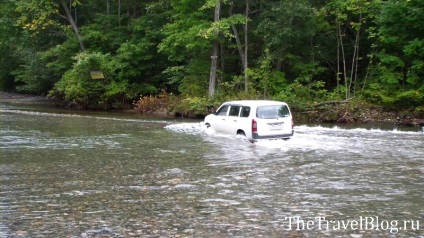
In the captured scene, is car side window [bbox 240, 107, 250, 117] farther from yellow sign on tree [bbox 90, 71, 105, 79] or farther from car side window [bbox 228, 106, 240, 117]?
yellow sign on tree [bbox 90, 71, 105, 79]

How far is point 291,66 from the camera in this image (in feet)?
123

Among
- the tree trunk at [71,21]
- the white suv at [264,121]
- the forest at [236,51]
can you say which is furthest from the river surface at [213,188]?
the tree trunk at [71,21]

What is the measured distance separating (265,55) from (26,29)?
24622 millimetres

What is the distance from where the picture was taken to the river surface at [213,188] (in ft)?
26.6

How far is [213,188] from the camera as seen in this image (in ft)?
36.0

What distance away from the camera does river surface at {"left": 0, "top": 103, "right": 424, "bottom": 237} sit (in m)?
8.09

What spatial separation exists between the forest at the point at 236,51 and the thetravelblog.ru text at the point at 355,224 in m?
23.2

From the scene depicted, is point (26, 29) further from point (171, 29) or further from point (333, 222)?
point (333, 222)

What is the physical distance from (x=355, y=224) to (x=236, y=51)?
33170 millimetres

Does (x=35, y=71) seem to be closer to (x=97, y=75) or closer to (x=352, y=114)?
(x=97, y=75)

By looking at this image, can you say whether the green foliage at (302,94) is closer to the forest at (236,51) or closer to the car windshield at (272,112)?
the forest at (236,51)

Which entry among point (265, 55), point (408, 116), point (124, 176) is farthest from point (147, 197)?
point (265, 55)

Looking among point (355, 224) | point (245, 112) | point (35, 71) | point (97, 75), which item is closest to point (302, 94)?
point (245, 112)

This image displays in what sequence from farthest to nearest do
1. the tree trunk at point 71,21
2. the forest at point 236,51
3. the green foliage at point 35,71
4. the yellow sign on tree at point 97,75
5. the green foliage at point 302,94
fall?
1. the green foliage at point 35,71
2. the tree trunk at point 71,21
3. the yellow sign on tree at point 97,75
4. the green foliage at point 302,94
5. the forest at point 236,51
